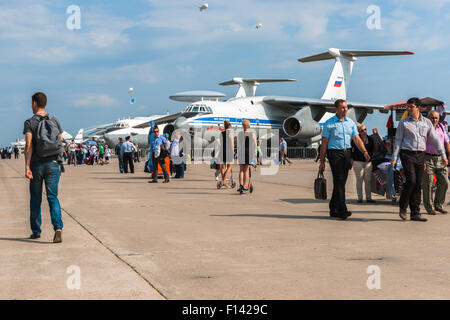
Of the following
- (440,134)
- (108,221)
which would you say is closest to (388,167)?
(440,134)

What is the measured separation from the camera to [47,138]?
6156mm

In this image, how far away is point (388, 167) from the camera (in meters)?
9.85

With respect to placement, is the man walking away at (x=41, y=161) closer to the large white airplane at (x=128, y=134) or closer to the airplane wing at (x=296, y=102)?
the airplane wing at (x=296, y=102)

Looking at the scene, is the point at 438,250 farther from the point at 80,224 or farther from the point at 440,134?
the point at 80,224

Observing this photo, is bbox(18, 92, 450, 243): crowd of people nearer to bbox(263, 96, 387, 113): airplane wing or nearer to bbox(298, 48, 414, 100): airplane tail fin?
bbox(263, 96, 387, 113): airplane wing

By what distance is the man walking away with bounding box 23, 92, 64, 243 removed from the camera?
20.1 ft

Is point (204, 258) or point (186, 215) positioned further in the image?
point (186, 215)

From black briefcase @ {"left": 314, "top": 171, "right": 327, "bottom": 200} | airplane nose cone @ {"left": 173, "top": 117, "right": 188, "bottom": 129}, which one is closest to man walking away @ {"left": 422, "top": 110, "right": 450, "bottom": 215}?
black briefcase @ {"left": 314, "top": 171, "right": 327, "bottom": 200}

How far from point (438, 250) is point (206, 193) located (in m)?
7.27

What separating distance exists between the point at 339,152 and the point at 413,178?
1.11 metres

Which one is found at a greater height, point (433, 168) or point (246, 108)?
point (246, 108)

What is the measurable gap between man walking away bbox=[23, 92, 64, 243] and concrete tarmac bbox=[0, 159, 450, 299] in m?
0.33

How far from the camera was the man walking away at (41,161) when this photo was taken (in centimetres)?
613

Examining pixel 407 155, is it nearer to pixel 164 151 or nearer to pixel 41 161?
pixel 41 161
